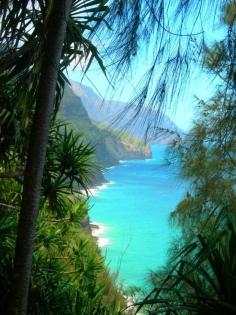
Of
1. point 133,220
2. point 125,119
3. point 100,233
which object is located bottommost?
point 125,119

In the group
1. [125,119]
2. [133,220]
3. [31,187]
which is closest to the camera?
[125,119]

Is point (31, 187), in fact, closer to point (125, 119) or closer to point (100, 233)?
point (125, 119)

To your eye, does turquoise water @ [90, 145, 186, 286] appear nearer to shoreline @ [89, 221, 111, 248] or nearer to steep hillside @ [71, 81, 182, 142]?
shoreline @ [89, 221, 111, 248]

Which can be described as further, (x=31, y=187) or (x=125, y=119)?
(x=31, y=187)

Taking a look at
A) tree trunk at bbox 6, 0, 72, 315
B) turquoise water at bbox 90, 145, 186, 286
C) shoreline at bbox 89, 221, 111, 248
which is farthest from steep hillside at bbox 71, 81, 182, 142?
shoreline at bbox 89, 221, 111, 248

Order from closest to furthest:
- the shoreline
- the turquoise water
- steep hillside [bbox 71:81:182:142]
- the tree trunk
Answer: steep hillside [bbox 71:81:182:142] < the tree trunk < the shoreline < the turquoise water

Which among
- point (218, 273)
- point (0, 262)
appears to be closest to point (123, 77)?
point (218, 273)

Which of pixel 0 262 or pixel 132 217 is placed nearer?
pixel 0 262

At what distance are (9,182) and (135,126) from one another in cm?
280

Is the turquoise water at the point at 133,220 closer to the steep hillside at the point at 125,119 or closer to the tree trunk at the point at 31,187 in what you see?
the tree trunk at the point at 31,187

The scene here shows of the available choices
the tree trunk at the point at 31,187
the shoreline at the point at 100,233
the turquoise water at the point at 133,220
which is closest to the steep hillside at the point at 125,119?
the tree trunk at the point at 31,187

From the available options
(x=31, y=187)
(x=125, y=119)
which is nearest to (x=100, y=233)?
(x=31, y=187)

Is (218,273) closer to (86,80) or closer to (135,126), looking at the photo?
(135,126)

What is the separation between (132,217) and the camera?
19.1 m
